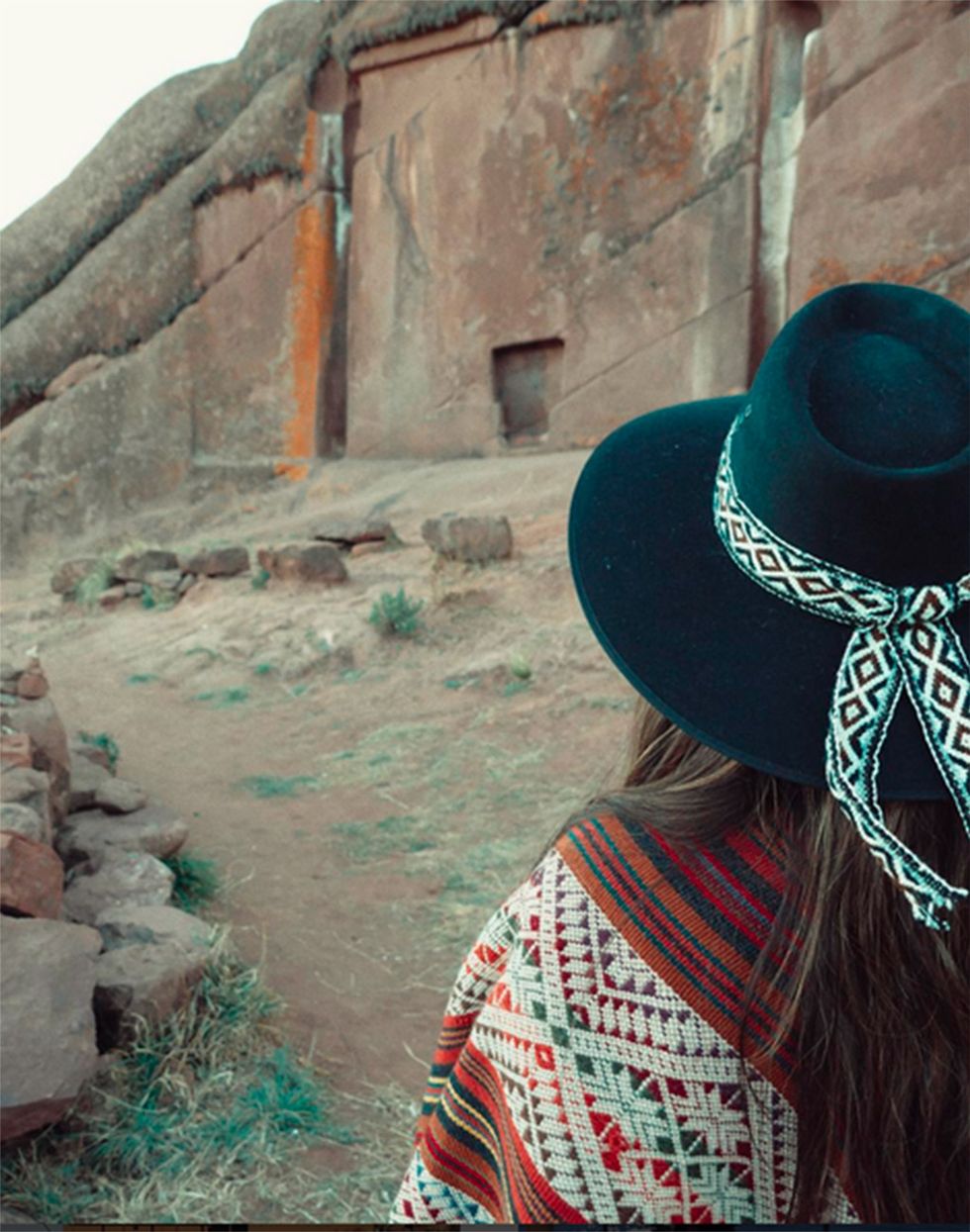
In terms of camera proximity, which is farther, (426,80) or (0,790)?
(426,80)

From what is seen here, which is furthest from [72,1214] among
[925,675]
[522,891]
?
[925,675]

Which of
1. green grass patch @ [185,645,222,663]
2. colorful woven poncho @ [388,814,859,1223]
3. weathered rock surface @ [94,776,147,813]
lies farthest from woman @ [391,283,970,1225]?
green grass patch @ [185,645,222,663]

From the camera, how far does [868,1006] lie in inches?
32.9

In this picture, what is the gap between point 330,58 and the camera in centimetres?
1277

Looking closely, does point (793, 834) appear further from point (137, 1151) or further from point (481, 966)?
point (137, 1151)

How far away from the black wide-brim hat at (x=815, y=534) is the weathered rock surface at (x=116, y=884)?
2.75m

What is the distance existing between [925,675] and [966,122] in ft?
26.3

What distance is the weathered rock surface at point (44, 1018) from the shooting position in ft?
7.48

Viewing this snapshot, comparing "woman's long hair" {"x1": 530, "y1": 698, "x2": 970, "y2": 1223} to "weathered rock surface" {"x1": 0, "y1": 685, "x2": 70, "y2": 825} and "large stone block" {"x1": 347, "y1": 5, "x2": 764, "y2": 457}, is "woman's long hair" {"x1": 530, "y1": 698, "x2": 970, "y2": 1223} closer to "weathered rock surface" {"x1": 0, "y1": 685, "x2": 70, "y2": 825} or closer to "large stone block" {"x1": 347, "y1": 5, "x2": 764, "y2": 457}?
"weathered rock surface" {"x1": 0, "y1": 685, "x2": 70, "y2": 825}

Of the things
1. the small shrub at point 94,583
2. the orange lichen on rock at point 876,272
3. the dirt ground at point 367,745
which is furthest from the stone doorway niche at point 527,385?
the small shrub at point 94,583

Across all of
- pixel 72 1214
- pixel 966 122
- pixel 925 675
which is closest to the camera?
pixel 925 675

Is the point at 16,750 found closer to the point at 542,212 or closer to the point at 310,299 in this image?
the point at 542,212

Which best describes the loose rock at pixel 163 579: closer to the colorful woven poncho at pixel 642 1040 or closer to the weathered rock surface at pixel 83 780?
the weathered rock surface at pixel 83 780

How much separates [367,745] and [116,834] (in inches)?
82.4
